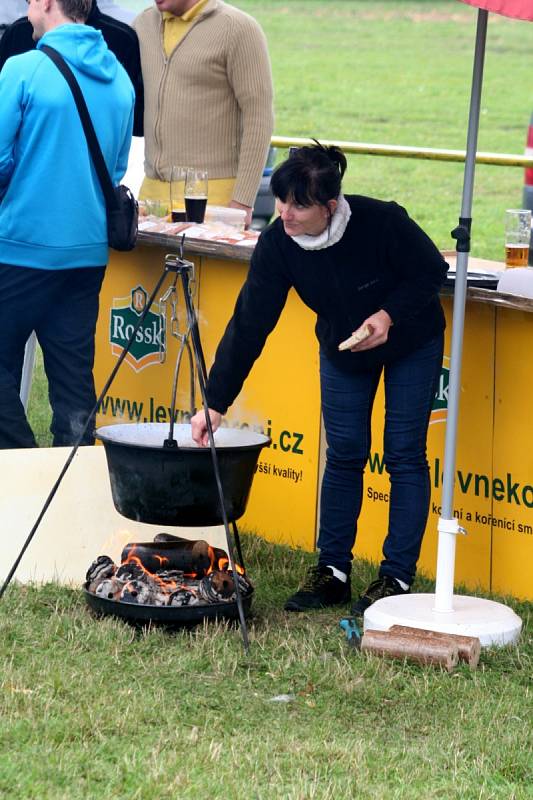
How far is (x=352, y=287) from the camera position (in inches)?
229

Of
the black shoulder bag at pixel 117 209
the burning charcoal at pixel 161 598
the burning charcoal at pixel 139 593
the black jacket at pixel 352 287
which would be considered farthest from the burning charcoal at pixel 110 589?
the black shoulder bag at pixel 117 209

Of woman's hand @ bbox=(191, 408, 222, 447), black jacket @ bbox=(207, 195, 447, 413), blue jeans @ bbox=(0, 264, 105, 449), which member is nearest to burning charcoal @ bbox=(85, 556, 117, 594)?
woman's hand @ bbox=(191, 408, 222, 447)

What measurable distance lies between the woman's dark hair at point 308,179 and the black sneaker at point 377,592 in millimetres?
1556

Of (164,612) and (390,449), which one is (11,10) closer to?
(390,449)

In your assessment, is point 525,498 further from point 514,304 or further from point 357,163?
point 357,163

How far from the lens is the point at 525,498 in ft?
20.4

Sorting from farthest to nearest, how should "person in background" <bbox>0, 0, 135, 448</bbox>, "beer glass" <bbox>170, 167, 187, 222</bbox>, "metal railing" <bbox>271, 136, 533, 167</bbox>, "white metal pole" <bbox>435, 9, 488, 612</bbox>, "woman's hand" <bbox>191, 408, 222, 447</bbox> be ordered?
1. "metal railing" <bbox>271, 136, 533, 167</bbox>
2. "beer glass" <bbox>170, 167, 187, 222</bbox>
3. "person in background" <bbox>0, 0, 135, 448</bbox>
4. "woman's hand" <bbox>191, 408, 222, 447</bbox>
5. "white metal pole" <bbox>435, 9, 488, 612</bbox>

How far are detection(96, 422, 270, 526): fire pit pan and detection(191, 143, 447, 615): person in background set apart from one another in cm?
24

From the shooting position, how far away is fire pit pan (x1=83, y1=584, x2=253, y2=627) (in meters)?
5.75

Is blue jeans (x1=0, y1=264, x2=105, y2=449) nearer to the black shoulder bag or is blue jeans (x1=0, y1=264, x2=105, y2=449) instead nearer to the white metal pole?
the black shoulder bag

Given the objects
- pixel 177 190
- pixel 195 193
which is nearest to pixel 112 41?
pixel 177 190

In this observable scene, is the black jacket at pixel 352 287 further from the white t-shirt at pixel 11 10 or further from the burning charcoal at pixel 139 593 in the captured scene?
the white t-shirt at pixel 11 10

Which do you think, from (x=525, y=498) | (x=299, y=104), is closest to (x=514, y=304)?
(x=525, y=498)

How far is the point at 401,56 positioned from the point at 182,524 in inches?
1006
